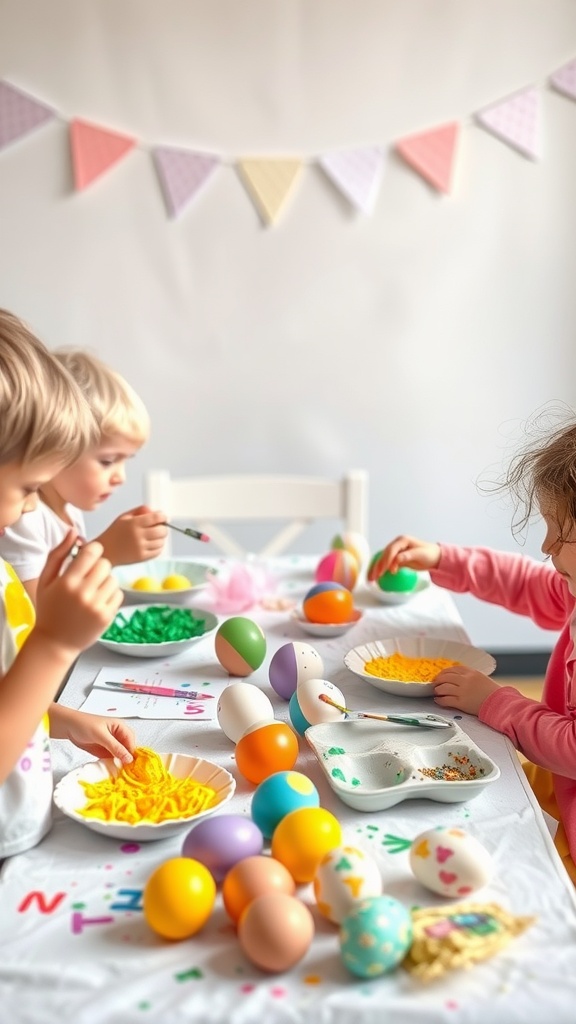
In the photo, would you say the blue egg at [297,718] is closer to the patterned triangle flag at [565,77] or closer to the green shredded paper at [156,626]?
the green shredded paper at [156,626]

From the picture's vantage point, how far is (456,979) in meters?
0.66

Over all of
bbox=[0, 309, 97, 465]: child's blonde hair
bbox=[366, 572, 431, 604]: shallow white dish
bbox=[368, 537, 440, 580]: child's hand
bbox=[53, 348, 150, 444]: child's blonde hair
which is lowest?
bbox=[366, 572, 431, 604]: shallow white dish

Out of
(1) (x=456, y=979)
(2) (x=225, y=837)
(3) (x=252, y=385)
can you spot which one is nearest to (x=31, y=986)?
(2) (x=225, y=837)

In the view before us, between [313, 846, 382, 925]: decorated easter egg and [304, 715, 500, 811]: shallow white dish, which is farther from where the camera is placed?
[304, 715, 500, 811]: shallow white dish

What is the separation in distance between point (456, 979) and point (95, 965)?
0.83ft

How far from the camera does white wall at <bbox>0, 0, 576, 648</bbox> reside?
2.55 meters

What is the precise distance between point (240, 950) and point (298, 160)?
233 centimetres

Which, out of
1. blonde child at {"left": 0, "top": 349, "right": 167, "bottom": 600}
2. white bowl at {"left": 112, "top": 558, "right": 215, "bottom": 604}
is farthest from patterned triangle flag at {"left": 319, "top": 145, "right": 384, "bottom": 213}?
white bowl at {"left": 112, "top": 558, "right": 215, "bottom": 604}

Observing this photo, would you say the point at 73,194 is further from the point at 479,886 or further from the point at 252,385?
the point at 479,886

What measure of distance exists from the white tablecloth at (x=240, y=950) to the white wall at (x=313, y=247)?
1899mm

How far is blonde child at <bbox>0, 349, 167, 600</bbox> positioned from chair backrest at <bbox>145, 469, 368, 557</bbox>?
0.38 meters

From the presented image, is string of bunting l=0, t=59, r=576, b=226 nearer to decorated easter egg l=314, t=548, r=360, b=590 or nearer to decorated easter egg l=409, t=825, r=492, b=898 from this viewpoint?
decorated easter egg l=314, t=548, r=360, b=590

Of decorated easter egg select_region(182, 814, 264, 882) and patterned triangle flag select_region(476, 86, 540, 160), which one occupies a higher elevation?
patterned triangle flag select_region(476, 86, 540, 160)

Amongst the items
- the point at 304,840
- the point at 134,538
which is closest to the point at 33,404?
the point at 304,840
